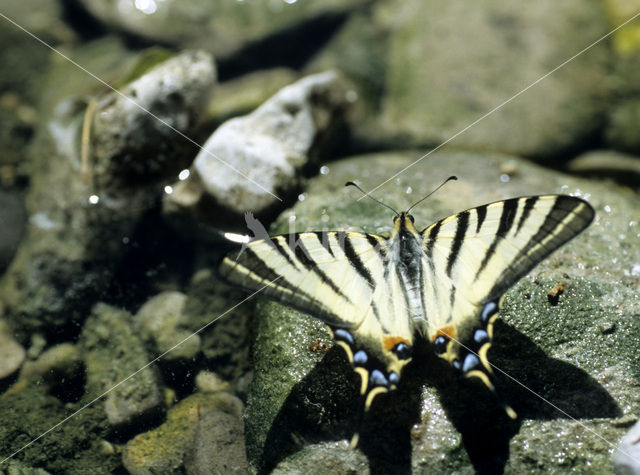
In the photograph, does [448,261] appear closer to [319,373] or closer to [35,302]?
[319,373]

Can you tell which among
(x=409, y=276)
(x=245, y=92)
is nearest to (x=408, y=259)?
(x=409, y=276)

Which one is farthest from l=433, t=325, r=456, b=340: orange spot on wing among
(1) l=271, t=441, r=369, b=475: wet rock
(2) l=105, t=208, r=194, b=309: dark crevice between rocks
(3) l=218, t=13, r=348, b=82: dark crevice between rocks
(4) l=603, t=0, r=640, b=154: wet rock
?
(3) l=218, t=13, r=348, b=82: dark crevice between rocks

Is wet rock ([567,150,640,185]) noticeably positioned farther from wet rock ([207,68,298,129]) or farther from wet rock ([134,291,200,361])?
wet rock ([134,291,200,361])

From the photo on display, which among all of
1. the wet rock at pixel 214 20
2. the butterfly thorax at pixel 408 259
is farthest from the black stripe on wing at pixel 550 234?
the wet rock at pixel 214 20

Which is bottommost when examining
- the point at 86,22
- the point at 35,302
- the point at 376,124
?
the point at 35,302

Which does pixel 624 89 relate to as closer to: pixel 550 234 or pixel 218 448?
pixel 550 234

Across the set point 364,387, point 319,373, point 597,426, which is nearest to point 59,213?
point 319,373

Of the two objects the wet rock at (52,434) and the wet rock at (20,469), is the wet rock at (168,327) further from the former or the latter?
the wet rock at (20,469)
